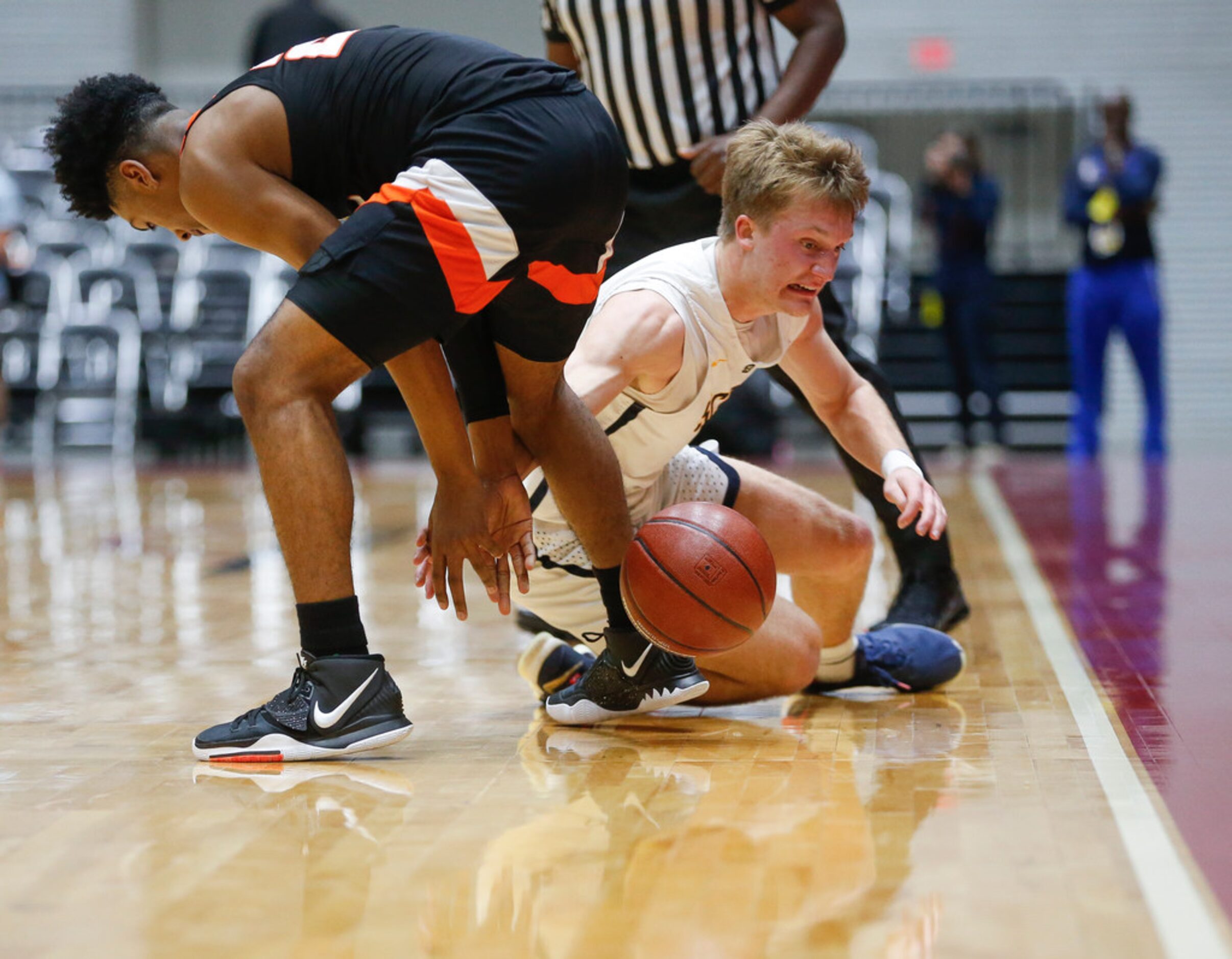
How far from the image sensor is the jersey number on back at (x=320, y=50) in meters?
2.76

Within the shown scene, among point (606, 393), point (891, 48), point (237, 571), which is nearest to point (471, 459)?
point (606, 393)

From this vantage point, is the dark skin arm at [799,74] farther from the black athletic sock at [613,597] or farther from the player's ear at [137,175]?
the player's ear at [137,175]

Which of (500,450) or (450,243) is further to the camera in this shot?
(500,450)

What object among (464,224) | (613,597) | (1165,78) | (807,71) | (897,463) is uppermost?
(1165,78)

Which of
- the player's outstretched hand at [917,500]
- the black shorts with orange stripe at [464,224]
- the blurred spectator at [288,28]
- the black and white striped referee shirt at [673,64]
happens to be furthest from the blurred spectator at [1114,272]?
the black shorts with orange stripe at [464,224]

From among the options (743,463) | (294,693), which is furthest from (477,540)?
(743,463)

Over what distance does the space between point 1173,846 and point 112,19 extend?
14.4 m

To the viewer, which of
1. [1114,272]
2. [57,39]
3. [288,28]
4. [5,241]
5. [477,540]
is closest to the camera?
[477,540]

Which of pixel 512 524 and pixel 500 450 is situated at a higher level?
pixel 500 450

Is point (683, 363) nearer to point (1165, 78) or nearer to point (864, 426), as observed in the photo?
point (864, 426)

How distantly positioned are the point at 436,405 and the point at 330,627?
44 cm

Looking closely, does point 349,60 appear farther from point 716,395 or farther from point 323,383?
point 716,395

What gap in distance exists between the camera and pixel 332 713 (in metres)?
2.70

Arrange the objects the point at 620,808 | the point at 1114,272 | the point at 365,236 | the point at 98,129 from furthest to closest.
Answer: the point at 1114,272
the point at 98,129
the point at 365,236
the point at 620,808
